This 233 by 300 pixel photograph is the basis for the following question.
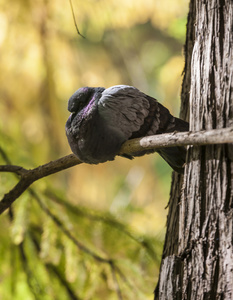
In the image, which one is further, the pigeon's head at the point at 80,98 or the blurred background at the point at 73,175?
the blurred background at the point at 73,175

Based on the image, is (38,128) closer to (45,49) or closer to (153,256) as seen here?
(45,49)

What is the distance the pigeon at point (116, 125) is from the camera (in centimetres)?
134

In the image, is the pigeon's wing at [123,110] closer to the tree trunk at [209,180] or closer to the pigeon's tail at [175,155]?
the pigeon's tail at [175,155]

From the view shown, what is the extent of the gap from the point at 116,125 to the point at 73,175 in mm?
3564

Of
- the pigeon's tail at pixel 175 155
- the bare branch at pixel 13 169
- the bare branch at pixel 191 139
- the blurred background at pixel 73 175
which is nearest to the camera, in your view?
the bare branch at pixel 191 139

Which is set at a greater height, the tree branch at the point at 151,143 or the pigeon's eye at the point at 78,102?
the pigeon's eye at the point at 78,102

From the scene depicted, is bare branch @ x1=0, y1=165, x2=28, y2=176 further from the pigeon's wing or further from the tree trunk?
the tree trunk

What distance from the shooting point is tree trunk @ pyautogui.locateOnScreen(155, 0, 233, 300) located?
40.5 inches

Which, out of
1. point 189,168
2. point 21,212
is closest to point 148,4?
point 21,212

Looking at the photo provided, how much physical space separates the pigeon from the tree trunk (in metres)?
0.24

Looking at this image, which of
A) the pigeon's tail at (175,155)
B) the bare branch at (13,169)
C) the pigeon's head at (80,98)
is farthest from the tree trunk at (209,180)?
the bare branch at (13,169)

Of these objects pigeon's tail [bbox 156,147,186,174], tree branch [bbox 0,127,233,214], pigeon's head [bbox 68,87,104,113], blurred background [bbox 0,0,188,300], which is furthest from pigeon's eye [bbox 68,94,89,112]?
blurred background [bbox 0,0,188,300]

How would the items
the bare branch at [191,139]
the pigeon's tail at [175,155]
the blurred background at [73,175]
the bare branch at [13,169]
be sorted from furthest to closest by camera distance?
the blurred background at [73,175] < the bare branch at [13,169] < the pigeon's tail at [175,155] < the bare branch at [191,139]

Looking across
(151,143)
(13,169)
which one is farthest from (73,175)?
(151,143)
